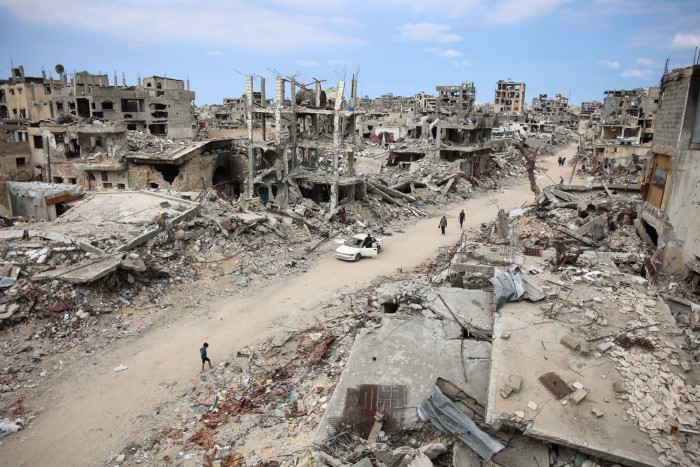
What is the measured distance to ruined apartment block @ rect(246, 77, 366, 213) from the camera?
85.7 feet

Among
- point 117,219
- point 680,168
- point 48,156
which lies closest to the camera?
point 680,168

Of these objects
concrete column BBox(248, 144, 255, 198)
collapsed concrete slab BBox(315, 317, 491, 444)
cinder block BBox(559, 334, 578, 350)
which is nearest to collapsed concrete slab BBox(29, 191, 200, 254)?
concrete column BBox(248, 144, 255, 198)

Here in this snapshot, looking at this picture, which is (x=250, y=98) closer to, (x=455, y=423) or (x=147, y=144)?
(x=147, y=144)

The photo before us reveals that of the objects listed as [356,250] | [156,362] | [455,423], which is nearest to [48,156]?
[356,250]

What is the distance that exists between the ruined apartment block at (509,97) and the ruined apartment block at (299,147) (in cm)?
7272

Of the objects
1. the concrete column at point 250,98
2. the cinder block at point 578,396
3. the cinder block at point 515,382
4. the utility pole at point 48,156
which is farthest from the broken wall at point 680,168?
the utility pole at point 48,156

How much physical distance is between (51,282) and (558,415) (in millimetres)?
14649

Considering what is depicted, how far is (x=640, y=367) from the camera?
8211 mm

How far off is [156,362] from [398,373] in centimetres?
697

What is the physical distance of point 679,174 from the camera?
13.7m

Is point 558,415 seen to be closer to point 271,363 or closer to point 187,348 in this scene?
point 271,363

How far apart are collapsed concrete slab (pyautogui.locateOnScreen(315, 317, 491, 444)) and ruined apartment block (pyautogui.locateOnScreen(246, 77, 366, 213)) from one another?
15994mm

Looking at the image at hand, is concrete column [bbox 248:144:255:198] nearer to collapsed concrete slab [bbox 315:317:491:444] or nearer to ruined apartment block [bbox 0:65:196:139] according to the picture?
collapsed concrete slab [bbox 315:317:491:444]

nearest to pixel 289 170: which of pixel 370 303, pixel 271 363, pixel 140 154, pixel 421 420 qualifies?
pixel 140 154
